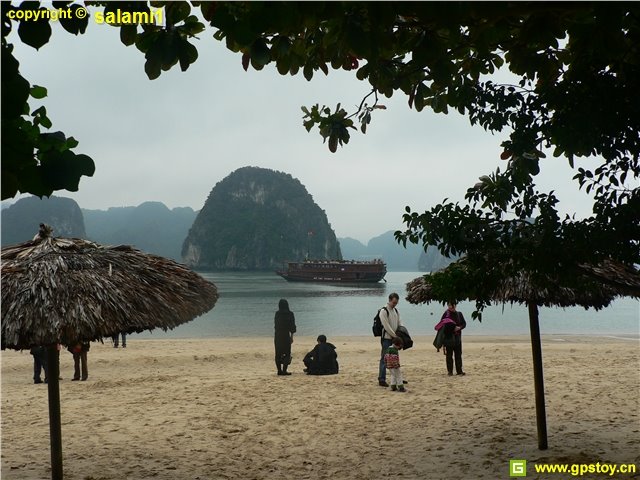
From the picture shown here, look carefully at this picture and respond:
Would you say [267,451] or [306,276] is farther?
[306,276]

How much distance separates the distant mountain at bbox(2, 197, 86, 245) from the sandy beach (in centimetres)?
13705

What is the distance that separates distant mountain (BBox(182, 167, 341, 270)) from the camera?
14550 cm

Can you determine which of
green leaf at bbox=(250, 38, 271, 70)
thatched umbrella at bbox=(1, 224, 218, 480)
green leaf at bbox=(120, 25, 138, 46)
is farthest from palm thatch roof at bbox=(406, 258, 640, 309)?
green leaf at bbox=(120, 25, 138, 46)

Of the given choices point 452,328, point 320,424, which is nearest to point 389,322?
point 452,328

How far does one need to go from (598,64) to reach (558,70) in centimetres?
50

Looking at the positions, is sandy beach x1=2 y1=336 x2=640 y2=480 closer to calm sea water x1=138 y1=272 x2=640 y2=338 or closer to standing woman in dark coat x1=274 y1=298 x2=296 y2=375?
standing woman in dark coat x1=274 y1=298 x2=296 y2=375

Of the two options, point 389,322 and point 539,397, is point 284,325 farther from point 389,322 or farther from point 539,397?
point 539,397

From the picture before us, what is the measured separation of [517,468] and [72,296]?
408 cm

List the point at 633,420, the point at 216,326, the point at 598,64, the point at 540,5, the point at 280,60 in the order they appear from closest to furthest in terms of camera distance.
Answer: the point at 540,5, the point at 280,60, the point at 598,64, the point at 633,420, the point at 216,326

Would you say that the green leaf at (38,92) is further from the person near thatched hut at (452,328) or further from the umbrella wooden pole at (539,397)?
the person near thatched hut at (452,328)

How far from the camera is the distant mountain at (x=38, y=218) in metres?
139

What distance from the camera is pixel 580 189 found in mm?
4109

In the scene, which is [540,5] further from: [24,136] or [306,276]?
[306,276]

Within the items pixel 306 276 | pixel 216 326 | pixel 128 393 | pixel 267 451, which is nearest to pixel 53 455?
pixel 267 451
